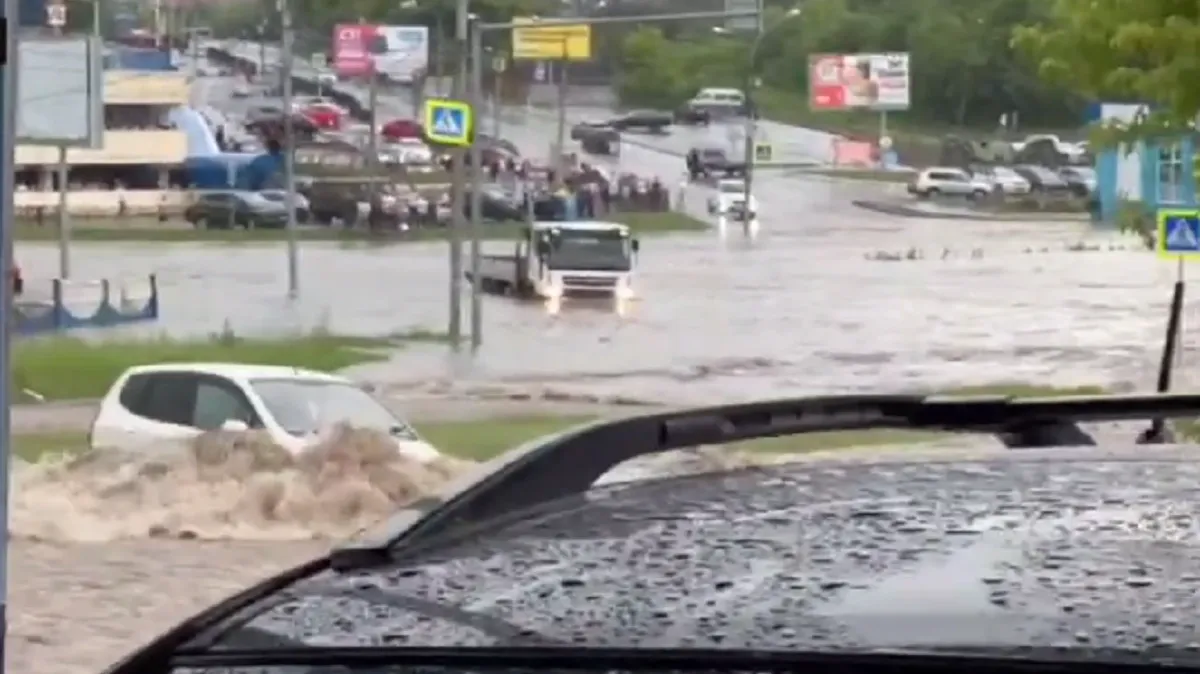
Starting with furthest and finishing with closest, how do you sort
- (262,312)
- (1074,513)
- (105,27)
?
(262,312) < (105,27) < (1074,513)

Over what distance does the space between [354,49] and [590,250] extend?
6.61 ft

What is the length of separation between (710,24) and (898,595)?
1139 cm

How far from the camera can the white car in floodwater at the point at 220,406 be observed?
12.5 m

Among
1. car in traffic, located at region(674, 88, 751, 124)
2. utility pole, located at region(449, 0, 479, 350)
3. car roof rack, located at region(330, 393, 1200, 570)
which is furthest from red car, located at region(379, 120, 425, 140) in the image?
car roof rack, located at region(330, 393, 1200, 570)

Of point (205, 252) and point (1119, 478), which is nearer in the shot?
point (1119, 478)

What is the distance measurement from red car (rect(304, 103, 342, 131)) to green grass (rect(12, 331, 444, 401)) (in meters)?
1.30

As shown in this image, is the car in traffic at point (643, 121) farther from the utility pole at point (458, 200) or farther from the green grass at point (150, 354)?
the green grass at point (150, 354)

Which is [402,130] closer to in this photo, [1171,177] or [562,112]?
[562,112]

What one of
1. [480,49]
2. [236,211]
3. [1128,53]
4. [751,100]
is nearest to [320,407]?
[236,211]

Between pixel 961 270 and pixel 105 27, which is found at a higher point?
pixel 105 27

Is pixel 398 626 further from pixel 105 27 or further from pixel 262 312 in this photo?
pixel 262 312

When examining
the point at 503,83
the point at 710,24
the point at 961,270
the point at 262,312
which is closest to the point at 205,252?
the point at 262,312

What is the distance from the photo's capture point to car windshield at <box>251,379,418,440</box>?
1240 centimetres

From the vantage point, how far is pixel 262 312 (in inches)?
560
